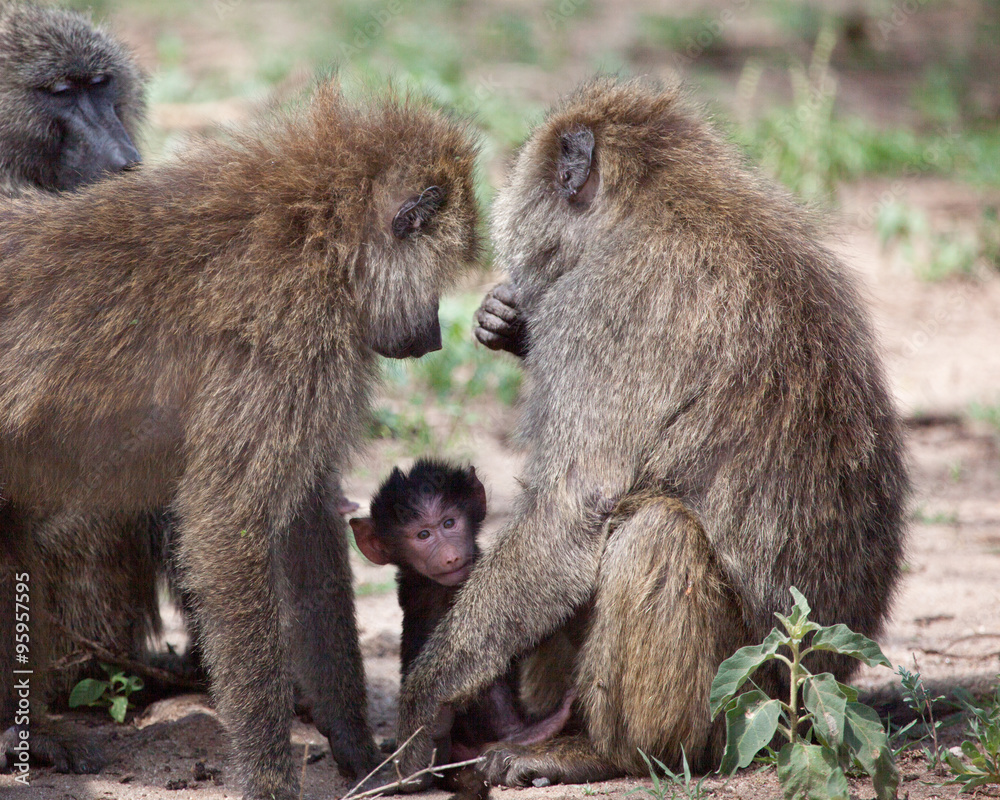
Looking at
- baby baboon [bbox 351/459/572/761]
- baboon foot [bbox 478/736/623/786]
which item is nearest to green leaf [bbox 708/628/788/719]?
baboon foot [bbox 478/736/623/786]

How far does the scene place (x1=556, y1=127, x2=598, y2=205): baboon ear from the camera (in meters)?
3.27

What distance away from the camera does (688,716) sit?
118 inches

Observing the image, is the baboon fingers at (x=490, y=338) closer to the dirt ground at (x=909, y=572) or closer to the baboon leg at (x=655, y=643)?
the dirt ground at (x=909, y=572)

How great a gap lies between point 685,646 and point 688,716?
21cm

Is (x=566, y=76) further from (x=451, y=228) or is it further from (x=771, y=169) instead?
(x=451, y=228)

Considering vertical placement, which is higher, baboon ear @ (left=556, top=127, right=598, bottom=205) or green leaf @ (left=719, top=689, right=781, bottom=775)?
baboon ear @ (left=556, top=127, right=598, bottom=205)

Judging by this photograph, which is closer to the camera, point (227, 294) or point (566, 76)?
point (227, 294)

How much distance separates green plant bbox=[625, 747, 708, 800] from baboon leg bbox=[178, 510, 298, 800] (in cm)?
93

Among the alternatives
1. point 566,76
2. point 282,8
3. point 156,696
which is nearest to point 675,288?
point 156,696

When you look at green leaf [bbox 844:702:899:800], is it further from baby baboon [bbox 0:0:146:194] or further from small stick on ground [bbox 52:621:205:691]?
baby baboon [bbox 0:0:146:194]

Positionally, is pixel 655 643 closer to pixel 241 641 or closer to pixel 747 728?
pixel 747 728

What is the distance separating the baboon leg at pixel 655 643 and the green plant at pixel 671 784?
0.13ft

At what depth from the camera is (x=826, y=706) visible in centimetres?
259

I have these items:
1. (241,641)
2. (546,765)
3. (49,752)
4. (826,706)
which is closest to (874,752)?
(826,706)
